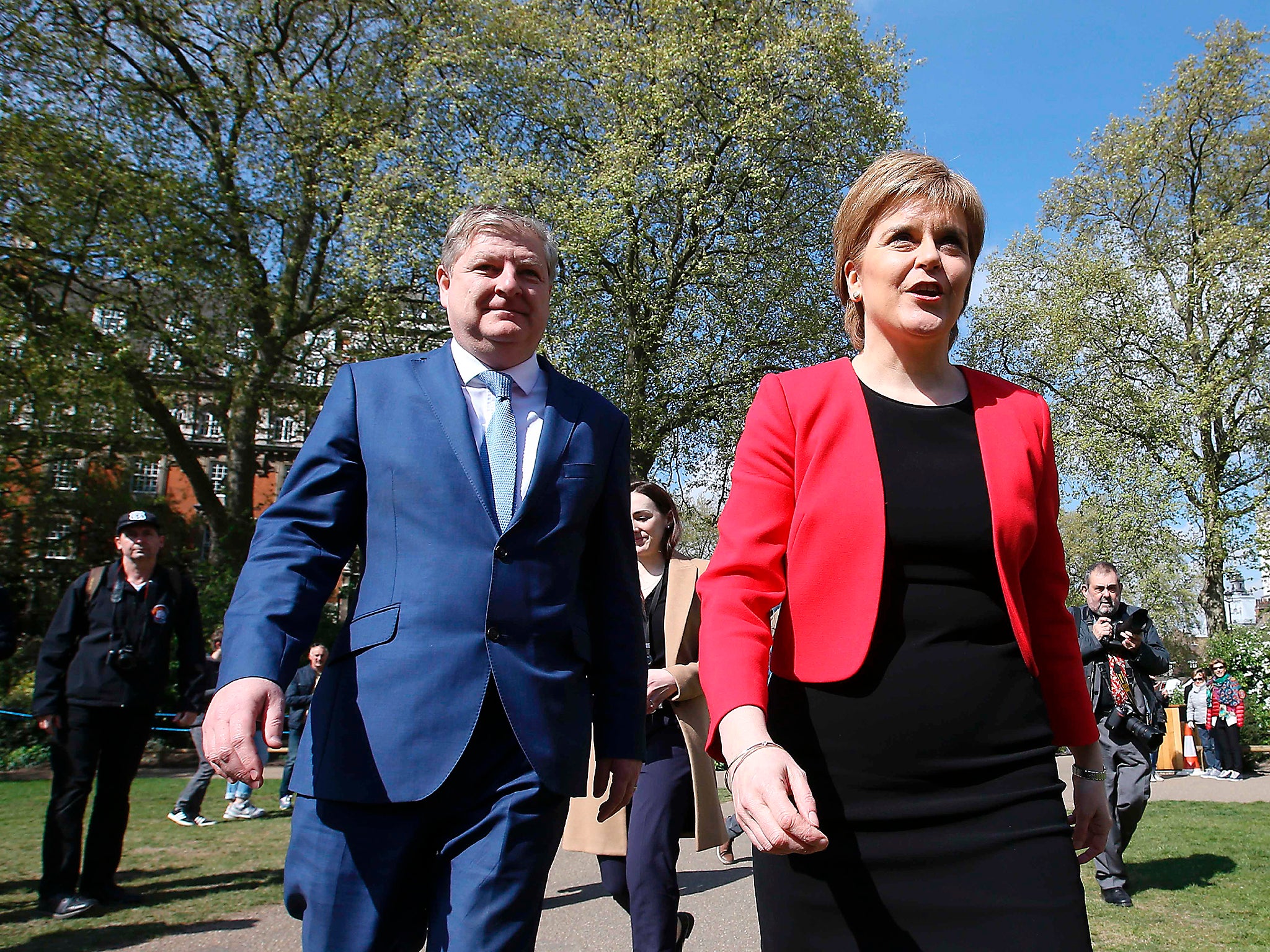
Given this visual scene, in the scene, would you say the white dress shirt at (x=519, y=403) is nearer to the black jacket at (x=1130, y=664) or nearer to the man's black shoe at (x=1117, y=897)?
the black jacket at (x=1130, y=664)

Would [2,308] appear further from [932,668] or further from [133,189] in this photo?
[932,668]

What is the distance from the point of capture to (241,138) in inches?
993

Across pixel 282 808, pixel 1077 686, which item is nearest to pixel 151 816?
pixel 282 808

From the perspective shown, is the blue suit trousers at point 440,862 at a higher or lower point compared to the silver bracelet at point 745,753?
lower

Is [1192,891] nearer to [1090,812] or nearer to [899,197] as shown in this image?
[1090,812]

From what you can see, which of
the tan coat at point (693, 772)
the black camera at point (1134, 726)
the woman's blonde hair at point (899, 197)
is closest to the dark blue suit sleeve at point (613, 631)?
the woman's blonde hair at point (899, 197)

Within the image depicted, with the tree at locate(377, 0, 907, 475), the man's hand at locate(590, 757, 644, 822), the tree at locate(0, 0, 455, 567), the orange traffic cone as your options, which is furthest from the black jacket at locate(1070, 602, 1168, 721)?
the tree at locate(0, 0, 455, 567)

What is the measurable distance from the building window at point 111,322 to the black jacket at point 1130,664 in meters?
20.8

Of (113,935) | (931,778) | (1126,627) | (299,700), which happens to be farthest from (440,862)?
(299,700)

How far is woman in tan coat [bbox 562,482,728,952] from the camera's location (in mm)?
4684

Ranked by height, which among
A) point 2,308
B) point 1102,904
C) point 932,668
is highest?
point 2,308

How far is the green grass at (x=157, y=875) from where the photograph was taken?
5.92 metres

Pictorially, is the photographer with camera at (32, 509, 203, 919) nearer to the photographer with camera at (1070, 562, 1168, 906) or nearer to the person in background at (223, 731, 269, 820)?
the person in background at (223, 731, 269, 820)

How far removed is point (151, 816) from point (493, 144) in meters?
16.1
